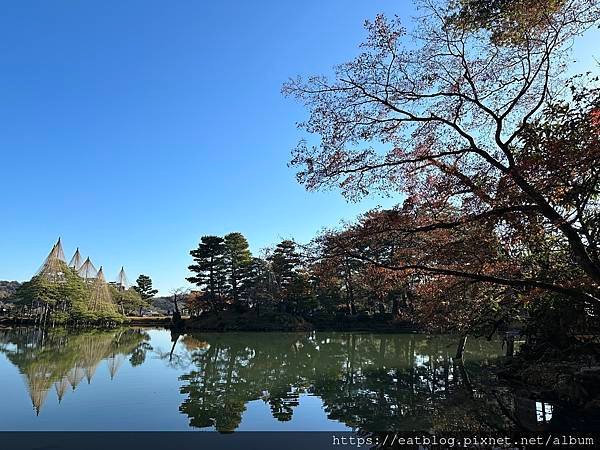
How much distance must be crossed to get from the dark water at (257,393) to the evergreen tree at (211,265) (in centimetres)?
1560

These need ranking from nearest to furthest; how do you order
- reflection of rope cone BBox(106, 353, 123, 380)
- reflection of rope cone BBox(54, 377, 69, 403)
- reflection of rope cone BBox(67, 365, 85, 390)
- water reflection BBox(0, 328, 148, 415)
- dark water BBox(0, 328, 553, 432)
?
dark water BBox(0, 328, 553, 432) < reflection of rope cone BBox(54, 377, 69, 403) < water reflection BBox(0, 328, 148, 415) < reflection of rope cone BBox(67, 365, 85, 390) < reflection of rope cone BBox(106, 353, 123, 380)

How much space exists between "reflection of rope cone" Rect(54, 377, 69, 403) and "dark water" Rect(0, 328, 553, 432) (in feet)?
0.06

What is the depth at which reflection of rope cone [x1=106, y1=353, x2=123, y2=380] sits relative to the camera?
9.92 meters

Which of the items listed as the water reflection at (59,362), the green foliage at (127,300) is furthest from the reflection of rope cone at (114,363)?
the green foliage at (127,300)

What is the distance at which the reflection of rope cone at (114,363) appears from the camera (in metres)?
9.92

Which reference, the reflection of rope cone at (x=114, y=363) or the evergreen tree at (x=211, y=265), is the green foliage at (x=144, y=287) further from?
the reflection of rope cone at (x=114, y=363)

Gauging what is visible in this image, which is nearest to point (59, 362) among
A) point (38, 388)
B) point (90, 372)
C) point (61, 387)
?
point (90, 372)

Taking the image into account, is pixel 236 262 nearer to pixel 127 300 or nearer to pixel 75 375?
pixel 127 300

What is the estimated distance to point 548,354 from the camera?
7742 millimetres

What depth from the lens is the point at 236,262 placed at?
2884cm

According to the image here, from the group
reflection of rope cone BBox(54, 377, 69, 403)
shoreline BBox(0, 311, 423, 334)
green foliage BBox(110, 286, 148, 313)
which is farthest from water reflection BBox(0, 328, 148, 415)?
green foliage BBox(110, 286, 148, 313)

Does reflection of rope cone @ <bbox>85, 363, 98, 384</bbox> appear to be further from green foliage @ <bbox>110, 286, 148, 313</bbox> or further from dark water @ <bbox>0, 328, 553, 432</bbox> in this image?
green foliage @ <bbox>110, 286, 148, 313</bbox>

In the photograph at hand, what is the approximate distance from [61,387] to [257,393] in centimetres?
396

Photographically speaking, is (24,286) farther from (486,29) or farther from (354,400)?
(486,29)
